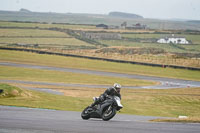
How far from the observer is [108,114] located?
16328mm

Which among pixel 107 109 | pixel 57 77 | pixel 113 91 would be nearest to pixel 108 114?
pixel 107 109

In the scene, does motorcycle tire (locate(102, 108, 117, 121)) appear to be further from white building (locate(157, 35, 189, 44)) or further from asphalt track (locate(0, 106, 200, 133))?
white building (locate(157, 35, 189, 44))

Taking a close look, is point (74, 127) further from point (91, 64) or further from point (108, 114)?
point (91, 64)

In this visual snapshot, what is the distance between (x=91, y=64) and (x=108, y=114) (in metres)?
57.6

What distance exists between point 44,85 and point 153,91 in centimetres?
1336

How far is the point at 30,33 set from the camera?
13938 cm

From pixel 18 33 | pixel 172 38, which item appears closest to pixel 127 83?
pixel 18 33

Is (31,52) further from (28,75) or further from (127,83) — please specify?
(127,83)

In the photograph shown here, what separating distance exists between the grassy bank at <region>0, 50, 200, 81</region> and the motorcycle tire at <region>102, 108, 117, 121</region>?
5138 centimetres

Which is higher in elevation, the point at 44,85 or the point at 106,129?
the point at 106,129

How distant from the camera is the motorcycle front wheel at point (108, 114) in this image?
53.3 ft

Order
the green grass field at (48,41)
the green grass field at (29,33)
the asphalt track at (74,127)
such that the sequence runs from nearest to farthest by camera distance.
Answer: the asphalt track at (74,127)
the green grass field at (48,41)
the green grass field at (29,33)

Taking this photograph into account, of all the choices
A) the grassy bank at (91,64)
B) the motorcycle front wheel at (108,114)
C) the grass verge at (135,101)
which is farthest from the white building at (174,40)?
the motorcycle front wheel at (108,114)

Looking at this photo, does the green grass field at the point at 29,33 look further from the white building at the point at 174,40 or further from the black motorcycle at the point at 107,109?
the black motorcycle at the point at 107,109
